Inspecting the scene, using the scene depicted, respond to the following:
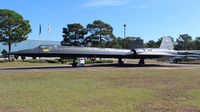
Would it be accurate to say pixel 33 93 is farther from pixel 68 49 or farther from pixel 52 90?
pixel 68 49

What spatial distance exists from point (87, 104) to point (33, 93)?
3.05 meters

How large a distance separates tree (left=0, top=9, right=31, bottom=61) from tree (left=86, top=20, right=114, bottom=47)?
31528 millimetres

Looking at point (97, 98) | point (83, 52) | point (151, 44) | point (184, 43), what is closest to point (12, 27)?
point (83, 52)

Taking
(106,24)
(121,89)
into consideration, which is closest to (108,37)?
(106,24)

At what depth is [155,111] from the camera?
35.1 feet

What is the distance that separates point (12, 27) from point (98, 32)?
3459 centimetres

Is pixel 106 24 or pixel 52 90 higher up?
pixel 106 24

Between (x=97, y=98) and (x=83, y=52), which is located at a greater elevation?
(x=83, y=52)

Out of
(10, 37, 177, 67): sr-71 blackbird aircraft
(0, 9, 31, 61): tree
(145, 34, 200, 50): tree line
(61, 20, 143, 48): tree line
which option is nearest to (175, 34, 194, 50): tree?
(145, 34, 200, 50): tree line

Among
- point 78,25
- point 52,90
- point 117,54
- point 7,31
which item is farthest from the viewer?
point 78,25

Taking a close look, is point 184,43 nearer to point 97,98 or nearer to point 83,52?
point 83,52

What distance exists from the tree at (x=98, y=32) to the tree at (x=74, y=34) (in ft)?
6.10

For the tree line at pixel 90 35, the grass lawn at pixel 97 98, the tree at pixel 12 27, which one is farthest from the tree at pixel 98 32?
the grass lawn at pixel 97 98

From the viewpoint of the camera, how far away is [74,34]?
93.1 m
